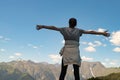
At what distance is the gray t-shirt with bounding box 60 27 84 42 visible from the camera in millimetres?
9941

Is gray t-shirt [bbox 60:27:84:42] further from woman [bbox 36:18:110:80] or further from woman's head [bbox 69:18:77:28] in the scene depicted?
woman's head [bbox 69:18:77:28]

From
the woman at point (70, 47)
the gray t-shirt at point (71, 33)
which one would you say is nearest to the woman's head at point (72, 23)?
the woman at point (70, 47)

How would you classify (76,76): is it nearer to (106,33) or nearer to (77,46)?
(77,46)

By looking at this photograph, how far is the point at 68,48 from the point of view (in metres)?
9.88

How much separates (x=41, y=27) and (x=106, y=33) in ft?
9.26

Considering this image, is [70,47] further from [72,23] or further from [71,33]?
[72,23]

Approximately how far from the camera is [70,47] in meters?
9.86

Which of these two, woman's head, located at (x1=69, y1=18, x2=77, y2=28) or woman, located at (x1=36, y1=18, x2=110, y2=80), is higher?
woman's head, located at (x1=69, y1=18, x2=77, y2=28)

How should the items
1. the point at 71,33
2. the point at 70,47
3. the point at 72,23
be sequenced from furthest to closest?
the point at 72,23 → the point at 71,33 → the point at 70,47

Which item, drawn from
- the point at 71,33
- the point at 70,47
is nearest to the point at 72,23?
the point at 71,33

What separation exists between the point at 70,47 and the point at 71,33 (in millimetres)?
587

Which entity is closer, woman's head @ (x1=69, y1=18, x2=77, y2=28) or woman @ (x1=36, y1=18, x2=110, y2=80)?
woman @ (x1=36, y1=18, x2=110, y2=80)

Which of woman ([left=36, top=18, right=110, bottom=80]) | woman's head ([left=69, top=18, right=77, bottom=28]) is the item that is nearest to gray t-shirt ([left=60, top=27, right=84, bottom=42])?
woman ([left=36, top=18, right=110, bottom=80])

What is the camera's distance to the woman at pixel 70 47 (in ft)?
31.8
